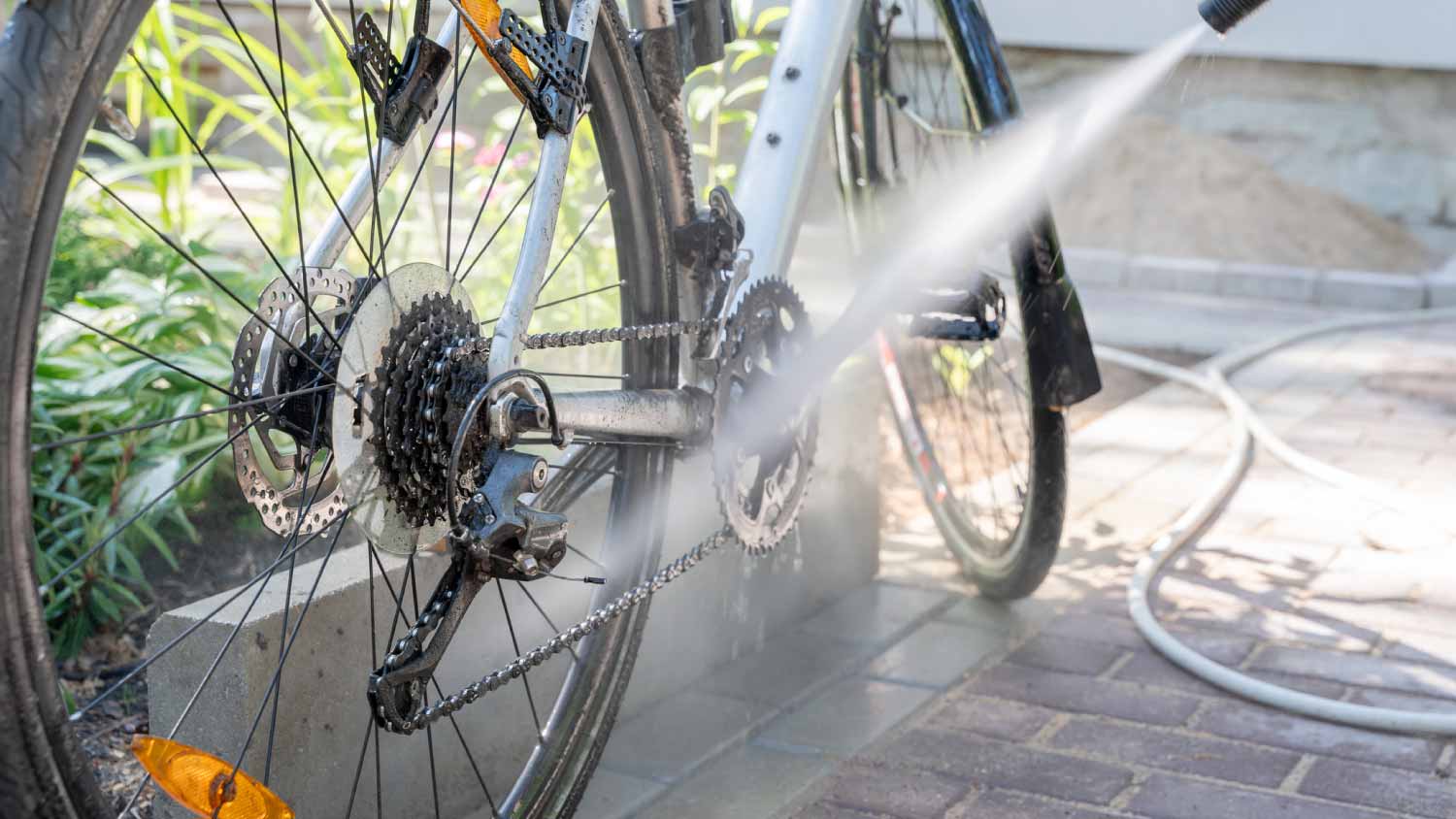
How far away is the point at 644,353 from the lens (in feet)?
7.34

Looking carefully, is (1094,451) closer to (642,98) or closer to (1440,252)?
(642,98)

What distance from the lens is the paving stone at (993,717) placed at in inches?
104

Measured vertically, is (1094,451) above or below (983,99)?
below


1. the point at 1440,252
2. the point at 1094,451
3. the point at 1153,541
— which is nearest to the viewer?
the point at 1153,541

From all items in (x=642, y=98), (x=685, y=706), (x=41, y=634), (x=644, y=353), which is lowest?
(x=685, y=706)

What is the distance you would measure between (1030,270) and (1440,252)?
4.69m

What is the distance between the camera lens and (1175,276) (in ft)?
21.0

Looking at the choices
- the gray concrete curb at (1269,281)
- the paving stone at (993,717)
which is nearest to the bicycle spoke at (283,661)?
the paving stone at (993,717)

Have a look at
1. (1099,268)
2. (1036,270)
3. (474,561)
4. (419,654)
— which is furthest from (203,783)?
(1099,268)

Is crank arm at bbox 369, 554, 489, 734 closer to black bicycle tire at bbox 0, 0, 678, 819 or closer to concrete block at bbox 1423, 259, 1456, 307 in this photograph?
black bicycle tire at bbox 0, 0, 678, 819

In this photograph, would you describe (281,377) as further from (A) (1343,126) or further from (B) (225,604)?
(A) (1343,126)

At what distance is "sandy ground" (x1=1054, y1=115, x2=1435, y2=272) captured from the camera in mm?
6684

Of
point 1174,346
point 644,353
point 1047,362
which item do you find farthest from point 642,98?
point 1174,346

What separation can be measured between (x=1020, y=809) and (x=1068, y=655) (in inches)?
24.8
